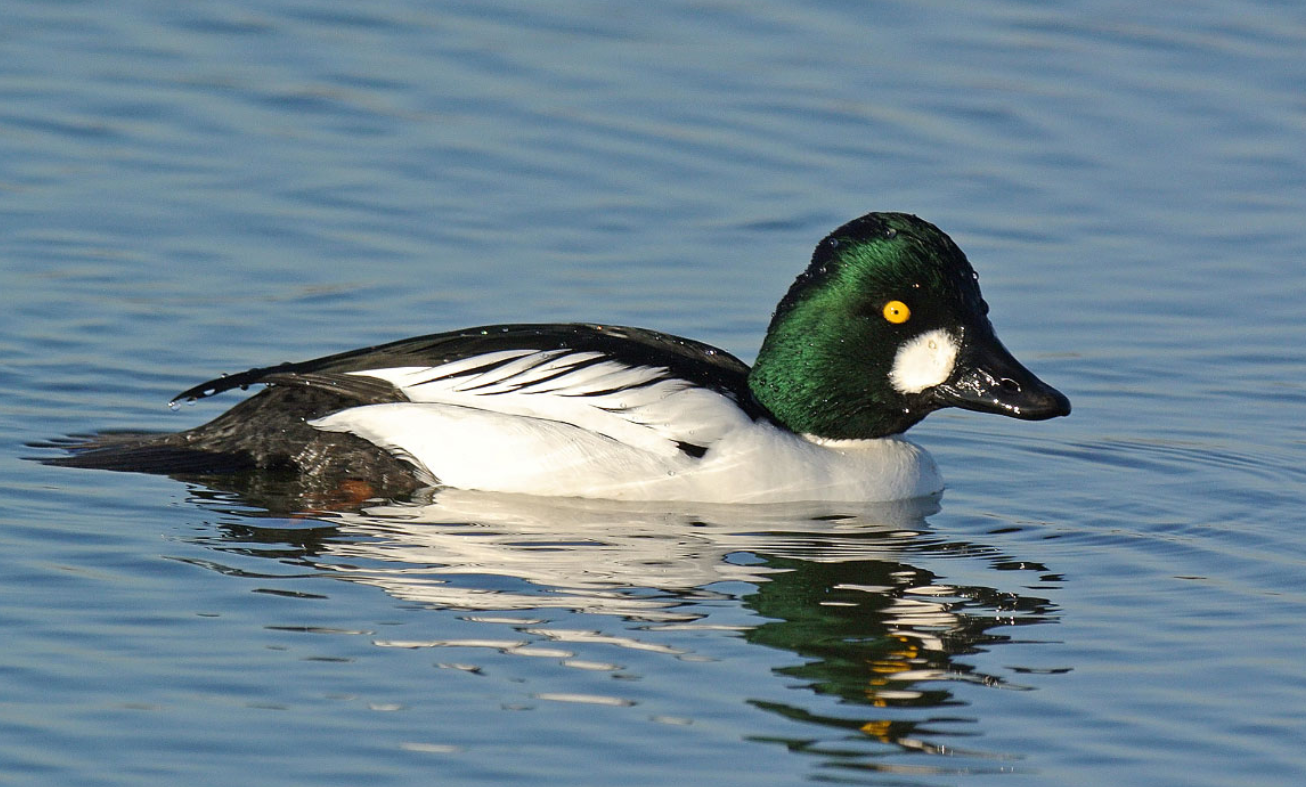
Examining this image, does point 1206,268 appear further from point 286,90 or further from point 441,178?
point 286,90

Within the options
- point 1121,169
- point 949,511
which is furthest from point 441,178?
point 949,511

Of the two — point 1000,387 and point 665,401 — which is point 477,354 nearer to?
point 665,401

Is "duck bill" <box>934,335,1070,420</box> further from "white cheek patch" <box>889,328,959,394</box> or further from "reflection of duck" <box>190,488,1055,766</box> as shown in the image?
"reflection of duck" <box>190,488,1055,766</box>

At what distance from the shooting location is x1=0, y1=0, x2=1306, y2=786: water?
6.95 metres

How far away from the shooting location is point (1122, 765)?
6.74 metres

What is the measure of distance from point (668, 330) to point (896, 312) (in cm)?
253

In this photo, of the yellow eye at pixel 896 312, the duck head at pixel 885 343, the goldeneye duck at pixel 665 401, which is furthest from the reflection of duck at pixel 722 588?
the yellow eye at pixel 896 312

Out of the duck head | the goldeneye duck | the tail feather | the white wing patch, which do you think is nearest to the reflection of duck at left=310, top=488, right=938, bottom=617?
the goldeneye duck

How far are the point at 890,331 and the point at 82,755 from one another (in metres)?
4.34

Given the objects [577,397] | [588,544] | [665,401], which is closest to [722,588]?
[588,544]

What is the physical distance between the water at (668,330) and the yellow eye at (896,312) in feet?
2.74

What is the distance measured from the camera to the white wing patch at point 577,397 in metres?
9.34

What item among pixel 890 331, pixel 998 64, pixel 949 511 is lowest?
pixel 949 511

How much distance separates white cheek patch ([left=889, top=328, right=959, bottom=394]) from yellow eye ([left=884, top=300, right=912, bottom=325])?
0.10 m
